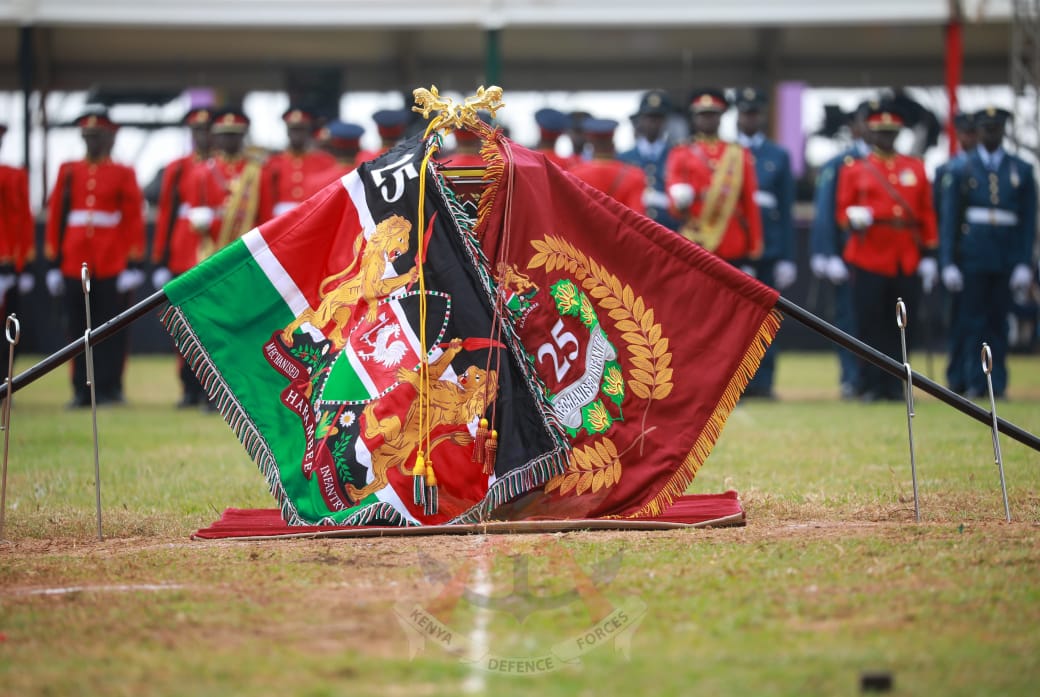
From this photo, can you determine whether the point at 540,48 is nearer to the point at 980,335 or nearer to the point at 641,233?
the point at 980,335

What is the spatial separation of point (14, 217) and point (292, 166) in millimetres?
2727

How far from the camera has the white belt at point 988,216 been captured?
13133 millimetres

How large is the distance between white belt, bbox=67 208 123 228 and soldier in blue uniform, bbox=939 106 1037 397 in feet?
25.4

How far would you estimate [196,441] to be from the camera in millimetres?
10219

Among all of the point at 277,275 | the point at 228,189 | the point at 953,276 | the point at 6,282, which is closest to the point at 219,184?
the point at 228,189

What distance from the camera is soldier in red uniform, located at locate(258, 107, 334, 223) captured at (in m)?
13.1

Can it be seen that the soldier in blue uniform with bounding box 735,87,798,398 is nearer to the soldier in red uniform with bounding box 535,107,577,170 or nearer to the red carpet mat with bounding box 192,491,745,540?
the soldier in red uniform with bounding box 535,107,577,170

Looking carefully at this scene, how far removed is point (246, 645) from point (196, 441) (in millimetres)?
6280

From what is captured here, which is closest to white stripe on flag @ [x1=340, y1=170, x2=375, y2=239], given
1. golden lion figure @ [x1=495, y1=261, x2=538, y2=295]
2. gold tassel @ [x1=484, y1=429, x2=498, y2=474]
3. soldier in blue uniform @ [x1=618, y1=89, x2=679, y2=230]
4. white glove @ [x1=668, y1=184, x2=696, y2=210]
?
golden lion figure @ [x1=495, y1=261, x2=538, y2=295]

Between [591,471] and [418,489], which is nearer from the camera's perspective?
[418,489]

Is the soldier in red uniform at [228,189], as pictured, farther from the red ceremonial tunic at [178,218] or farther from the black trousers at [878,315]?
the black trousers at [878,315]

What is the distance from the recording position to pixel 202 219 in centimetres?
1298

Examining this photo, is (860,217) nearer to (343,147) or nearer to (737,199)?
(737,199)

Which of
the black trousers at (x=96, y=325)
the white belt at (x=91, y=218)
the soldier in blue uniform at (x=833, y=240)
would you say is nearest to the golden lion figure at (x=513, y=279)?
the soldier in blue uniform at (x=833, y=240)
